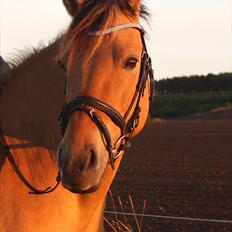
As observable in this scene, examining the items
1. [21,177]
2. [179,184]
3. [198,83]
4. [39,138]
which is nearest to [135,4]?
[39,138]

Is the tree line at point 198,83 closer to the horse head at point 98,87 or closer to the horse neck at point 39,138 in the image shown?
the horse neck at point 39,138

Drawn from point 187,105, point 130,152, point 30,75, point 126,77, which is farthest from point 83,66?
point 187,105

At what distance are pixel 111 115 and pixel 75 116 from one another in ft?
0.73

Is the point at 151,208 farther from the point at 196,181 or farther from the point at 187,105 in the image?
the point at 187,105

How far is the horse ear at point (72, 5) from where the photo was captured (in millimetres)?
3343

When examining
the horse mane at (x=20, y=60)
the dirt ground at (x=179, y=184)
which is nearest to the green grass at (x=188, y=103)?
the dirt ground at (x=179, y=184)

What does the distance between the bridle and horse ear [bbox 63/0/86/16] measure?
293 mm

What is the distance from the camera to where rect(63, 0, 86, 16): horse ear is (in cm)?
334

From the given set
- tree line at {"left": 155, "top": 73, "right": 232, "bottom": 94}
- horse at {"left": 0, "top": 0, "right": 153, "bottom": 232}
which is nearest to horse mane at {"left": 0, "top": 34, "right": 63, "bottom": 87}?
horse at {"left": 0, "top": 0, "right": 153, "bottom": 232}

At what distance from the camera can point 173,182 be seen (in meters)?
14.3

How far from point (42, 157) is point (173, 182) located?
1102 centimetres

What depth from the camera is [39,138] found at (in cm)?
356

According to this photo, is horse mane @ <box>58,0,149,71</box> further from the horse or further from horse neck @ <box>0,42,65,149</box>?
horse neck @ <box>0,42,65,149</box>

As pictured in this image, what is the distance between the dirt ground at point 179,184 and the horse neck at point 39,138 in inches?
232
